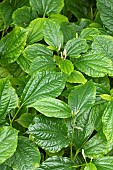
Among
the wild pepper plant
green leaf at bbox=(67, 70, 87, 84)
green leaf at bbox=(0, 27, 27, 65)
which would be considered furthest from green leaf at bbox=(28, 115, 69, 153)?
green leaf at bbox=(0, 27, 27, 65)

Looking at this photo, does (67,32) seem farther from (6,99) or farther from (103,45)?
(6,99)

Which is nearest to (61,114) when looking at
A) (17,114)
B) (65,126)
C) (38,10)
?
(65,126)

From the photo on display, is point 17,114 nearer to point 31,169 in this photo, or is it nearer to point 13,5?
point 31,169

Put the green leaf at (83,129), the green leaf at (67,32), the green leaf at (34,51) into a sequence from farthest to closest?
the green leaf at (67,32), the green leaf at (34,51), the green leaf at (83,129)

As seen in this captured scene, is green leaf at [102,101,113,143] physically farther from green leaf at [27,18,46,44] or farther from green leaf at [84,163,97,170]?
green leaf at [27,18,46,44]

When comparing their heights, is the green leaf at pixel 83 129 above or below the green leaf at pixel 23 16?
below

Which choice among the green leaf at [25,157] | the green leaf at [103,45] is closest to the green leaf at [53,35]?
the green leaf at [103,45]

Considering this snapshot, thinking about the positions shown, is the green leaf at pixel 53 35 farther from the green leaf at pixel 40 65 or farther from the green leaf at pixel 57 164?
the green leaf at pixel 57 164
